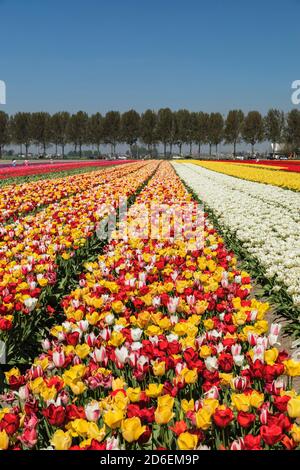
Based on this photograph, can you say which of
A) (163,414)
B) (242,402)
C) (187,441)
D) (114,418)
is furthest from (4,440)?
(242,402)

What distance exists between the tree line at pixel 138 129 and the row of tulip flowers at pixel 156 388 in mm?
95091

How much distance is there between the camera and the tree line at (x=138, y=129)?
315ft

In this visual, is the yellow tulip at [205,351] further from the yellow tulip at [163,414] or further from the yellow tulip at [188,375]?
the yellow tulip at [163,414]

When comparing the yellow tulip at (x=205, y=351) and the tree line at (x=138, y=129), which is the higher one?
the tree line at (x=138, y=129)

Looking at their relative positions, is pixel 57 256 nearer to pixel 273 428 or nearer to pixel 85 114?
pixel 273 428

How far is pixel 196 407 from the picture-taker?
2.48 metres

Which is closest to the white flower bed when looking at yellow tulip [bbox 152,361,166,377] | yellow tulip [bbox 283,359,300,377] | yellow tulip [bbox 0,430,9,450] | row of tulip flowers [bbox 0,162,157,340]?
yellow tulip [bbox 283,359,300,377]

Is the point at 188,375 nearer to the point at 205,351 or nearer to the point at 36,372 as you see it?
the point at 205,351

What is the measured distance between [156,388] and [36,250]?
4606 mm

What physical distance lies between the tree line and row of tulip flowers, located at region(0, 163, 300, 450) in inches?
3744

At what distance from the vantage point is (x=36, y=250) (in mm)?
6871

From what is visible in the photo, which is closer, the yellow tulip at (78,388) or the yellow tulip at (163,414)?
the yellow tulip at (163,414)

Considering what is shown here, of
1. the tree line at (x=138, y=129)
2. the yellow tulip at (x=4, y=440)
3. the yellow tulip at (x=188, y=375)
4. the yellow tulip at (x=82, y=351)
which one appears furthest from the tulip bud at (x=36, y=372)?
the tree line at (x=138, y=129)
